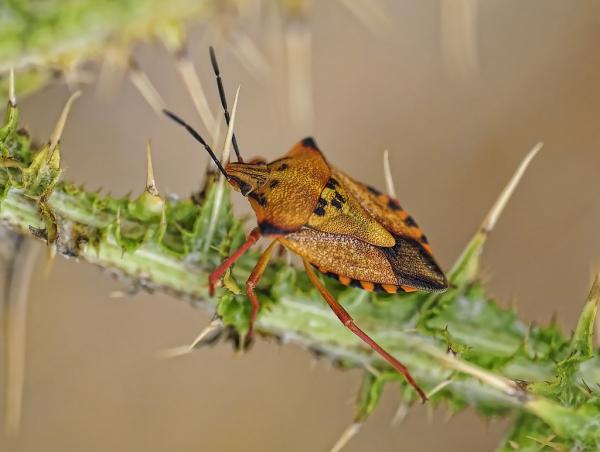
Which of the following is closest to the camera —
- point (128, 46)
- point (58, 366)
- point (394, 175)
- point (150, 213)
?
point (150, 213)

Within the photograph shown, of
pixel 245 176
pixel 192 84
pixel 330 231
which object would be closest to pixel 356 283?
pixel 330 231

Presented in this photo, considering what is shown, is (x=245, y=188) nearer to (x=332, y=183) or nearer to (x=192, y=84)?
(x=332, y=183)

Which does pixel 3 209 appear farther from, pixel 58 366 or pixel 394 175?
pixel 394 175

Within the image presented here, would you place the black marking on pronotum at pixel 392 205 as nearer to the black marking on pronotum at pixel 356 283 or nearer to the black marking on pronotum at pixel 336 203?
the black marking on pronotum at pixel 336 203

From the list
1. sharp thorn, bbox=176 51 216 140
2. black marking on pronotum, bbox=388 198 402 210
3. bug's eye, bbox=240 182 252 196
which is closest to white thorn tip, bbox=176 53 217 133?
sharp thorn, bbox=176 51 216 140

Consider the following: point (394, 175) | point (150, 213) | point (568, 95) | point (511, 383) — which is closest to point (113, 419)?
point (394, 175)

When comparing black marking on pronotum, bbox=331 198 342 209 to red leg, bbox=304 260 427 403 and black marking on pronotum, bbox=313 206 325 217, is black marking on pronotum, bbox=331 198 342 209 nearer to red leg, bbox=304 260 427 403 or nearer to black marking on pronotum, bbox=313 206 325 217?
black marking on pronotum, bbox=313 206 325 217
